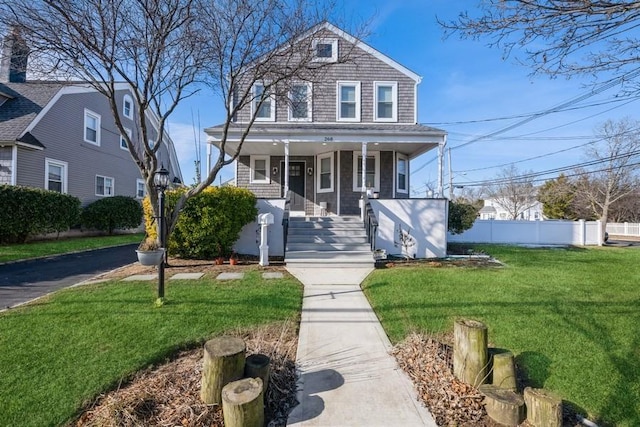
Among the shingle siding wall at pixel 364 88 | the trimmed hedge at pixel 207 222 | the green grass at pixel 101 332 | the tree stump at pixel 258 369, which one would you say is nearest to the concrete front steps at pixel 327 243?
the trimmed hedge at pixel 207 222

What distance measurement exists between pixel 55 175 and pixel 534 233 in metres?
21.7

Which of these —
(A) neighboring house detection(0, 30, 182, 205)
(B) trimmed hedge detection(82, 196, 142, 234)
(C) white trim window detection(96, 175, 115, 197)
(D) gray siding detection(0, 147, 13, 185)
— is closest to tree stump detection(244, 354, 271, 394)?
(A) neighboring house detection(0, 30, 182, 205)

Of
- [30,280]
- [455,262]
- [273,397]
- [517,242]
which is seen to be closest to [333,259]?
[455,262]

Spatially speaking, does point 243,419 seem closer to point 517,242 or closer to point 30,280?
point 30,280

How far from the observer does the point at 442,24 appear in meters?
4.00

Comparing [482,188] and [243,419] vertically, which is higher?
[482,188]

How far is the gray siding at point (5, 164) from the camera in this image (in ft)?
41.3

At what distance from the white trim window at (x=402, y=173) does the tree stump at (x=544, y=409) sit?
1090 centimetres

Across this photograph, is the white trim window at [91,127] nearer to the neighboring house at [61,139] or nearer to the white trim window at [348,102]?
the neighboring house at [61,139]

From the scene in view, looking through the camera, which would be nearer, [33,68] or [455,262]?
[33,68]

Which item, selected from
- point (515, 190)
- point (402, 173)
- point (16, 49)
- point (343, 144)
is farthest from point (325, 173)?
point (515, 190)

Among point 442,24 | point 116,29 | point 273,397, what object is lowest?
point 273,397

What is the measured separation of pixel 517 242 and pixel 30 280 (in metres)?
17.0

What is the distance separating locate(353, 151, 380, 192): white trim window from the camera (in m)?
12.6
